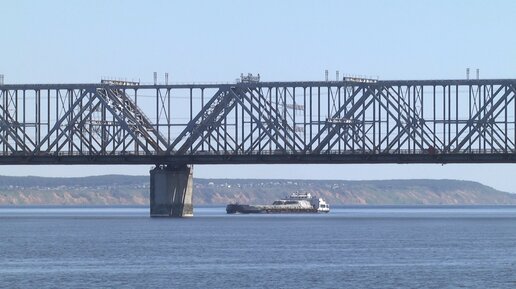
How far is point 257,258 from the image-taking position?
116062 mm

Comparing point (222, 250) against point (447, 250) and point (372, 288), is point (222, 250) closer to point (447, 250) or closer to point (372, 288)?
point (447, 250)

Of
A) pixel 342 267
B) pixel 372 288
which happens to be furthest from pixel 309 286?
pixel 342 267

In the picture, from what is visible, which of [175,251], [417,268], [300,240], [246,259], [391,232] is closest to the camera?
[417,268]

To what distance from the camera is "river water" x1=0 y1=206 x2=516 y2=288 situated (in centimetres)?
9669

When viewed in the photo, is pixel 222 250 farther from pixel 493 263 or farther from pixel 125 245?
pixel 493 263

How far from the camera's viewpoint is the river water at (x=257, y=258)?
96.7 meters

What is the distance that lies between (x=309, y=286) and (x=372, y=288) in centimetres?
348

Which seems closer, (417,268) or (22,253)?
(417,268)

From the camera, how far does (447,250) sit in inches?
4948

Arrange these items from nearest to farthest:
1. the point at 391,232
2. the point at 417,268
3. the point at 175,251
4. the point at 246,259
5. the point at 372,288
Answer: the point at 372,288 → the point at 417,268 → the point at 246,259 → the point at 175,251 → the point at 391,232

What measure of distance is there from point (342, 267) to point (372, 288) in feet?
47.7

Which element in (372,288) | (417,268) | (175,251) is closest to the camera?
(372,288)

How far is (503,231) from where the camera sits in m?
170

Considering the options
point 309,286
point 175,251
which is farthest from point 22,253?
point 309,286
